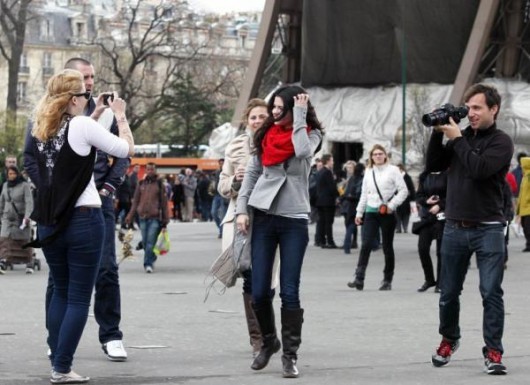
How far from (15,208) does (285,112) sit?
1288cm

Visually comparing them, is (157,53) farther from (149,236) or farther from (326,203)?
(149,236)

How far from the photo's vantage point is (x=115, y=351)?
10.1 m

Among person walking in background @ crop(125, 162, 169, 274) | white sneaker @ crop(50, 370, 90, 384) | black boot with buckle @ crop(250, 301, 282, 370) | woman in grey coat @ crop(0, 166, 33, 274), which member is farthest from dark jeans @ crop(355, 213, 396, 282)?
white sneaker @ crop(50, 370, 90, 384)

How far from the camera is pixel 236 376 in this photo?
370 inches

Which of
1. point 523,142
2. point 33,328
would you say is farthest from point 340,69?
point 33,328

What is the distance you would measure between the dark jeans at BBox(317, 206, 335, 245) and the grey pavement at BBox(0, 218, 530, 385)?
28.3 feet

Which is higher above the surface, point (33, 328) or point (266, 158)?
point (266, 158)

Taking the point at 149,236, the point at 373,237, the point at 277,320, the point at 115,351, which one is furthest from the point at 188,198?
the point at 115,351

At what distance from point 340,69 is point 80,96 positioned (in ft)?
157

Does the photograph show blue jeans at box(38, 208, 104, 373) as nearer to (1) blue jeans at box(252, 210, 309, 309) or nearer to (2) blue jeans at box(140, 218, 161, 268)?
(1) blue jeans at box(252, 210, 309, 309)

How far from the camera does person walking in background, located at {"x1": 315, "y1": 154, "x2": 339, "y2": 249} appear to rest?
96.2 feet

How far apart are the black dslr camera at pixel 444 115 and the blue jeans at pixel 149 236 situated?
12.8 meters

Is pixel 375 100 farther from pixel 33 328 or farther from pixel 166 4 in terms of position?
pixel 33 328

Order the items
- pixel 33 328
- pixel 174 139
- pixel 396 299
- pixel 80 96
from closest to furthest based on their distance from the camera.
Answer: pixel 80 96 → pixel 33 328 → pixel 396 299 → pixel 174 139
